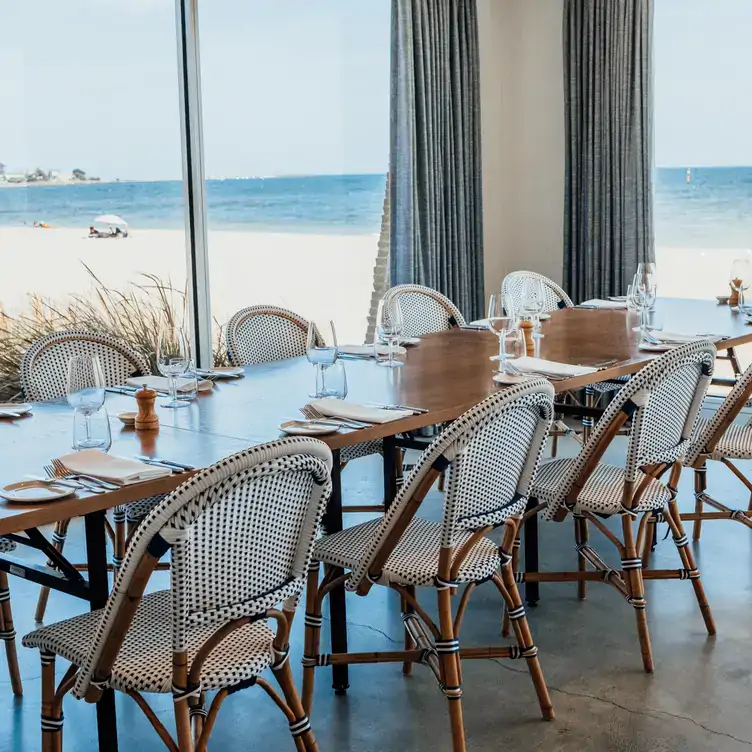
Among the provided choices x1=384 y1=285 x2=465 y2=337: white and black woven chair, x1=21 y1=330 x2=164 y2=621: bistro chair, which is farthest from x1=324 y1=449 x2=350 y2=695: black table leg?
x1=384 y1=285 x2=465 y2=337: white and black woven chair

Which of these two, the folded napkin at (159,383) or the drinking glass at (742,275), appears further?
the drinking glass at (742,275)

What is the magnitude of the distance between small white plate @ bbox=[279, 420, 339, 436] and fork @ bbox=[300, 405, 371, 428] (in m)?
0.06

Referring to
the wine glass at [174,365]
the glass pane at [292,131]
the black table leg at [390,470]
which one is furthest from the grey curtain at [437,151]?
the wine glass at [174,365]

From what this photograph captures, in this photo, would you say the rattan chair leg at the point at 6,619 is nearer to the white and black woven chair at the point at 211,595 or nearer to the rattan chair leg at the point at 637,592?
the white and black woven chair at the point at 211,595

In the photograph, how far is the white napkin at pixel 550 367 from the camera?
331 centimetres

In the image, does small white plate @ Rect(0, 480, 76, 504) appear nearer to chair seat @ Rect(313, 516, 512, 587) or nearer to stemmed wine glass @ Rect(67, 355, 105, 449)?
stemmed wine glass @ Rect(67, 355, 105, 449)

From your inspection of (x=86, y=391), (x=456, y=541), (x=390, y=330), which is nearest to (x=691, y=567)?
(x=456, y=541)

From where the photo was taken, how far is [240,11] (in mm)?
6066

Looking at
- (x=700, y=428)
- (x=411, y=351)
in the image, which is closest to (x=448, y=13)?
(x=411, y=351)

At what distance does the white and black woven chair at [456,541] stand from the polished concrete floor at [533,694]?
5.4 inches

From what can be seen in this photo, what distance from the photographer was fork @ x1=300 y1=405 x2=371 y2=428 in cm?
269

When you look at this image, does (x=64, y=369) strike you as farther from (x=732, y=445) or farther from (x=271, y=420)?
(x=732, y=445)

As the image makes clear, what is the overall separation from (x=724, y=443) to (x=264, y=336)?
1.77 meters

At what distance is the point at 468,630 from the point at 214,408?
1.12 meters
